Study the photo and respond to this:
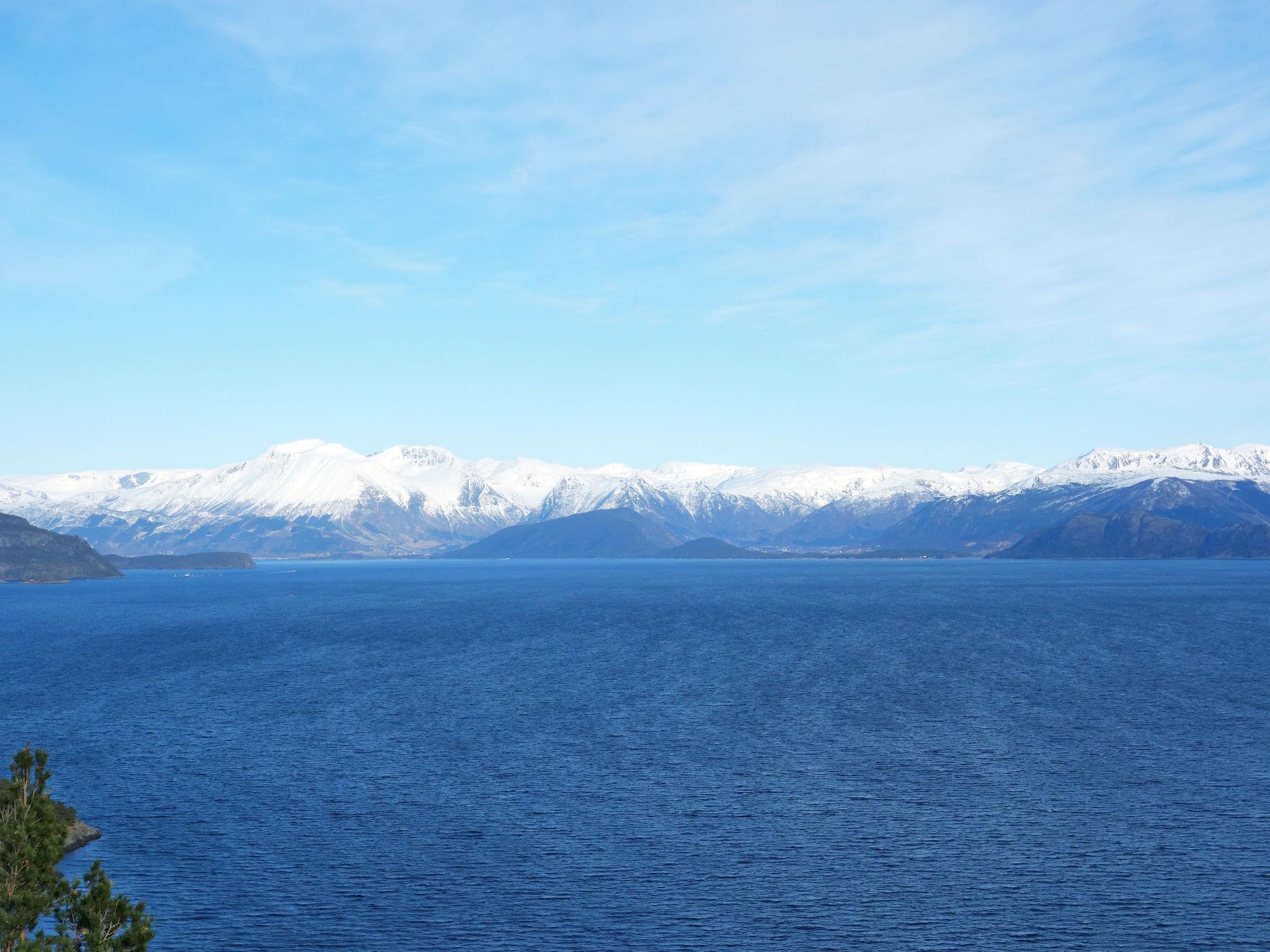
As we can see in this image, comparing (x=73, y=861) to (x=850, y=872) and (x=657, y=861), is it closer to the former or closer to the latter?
(x=657, y=861)

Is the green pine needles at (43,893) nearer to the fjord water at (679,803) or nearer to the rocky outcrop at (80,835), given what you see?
the fjord water at (679,803)

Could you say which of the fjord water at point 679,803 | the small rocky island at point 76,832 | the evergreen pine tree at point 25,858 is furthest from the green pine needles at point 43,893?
the small rocky island at point 76,832

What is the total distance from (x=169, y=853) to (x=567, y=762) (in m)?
30.0

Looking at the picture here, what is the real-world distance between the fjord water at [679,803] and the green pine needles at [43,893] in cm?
1577

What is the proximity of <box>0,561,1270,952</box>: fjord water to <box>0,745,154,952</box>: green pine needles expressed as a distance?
15.8 meters

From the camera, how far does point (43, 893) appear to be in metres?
34.4

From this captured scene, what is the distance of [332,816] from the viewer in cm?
6681

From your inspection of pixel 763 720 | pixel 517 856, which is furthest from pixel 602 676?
pixel 517 856

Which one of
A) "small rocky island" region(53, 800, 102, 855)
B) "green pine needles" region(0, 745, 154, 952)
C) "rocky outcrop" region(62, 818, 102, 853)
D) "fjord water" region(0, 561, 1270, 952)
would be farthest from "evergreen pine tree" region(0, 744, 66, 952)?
"rocky outcrop" region(62, 818, 102, 853)

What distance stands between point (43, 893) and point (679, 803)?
138ft

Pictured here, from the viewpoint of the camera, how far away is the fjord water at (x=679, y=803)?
50438mm

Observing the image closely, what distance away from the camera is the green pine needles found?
31.7 meters

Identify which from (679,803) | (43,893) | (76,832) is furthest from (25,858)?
(679,803)

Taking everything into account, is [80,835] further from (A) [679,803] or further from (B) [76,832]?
(A) [679,803]
